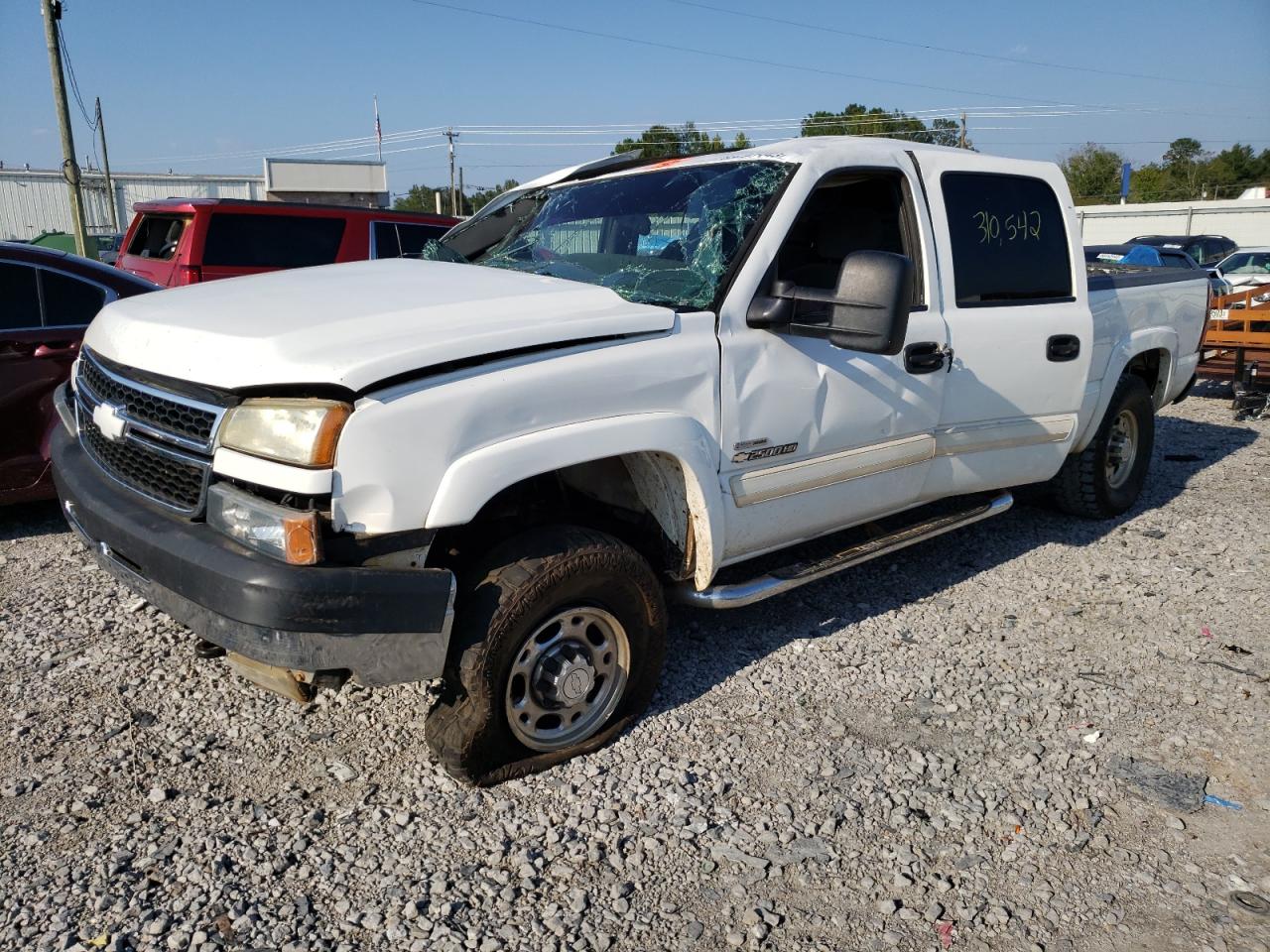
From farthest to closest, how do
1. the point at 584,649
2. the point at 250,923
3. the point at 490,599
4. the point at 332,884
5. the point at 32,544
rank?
the point at 32,544
the point at 584,649
the point at 490,599
the point at 332,884
the point at 250,923

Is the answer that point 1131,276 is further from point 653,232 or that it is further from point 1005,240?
point 653,232

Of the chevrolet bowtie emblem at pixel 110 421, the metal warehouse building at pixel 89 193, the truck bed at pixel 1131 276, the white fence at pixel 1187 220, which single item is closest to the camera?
the chevrolet bowtie emblem at pixel 110 421

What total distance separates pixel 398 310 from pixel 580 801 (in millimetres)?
1608

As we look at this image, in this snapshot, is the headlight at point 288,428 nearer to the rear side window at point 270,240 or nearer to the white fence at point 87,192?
the rear side window at point 270,240

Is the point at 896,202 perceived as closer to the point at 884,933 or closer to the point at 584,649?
the point at 584,649

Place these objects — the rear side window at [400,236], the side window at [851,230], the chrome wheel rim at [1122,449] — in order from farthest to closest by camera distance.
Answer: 1. the rear side window at [400,236]
2. the chrome wheel rim at [1122,449]
3. the side window at [851,230]

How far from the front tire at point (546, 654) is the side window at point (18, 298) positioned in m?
3.67

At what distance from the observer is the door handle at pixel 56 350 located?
5.03 meters

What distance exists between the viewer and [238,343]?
264 centimetres

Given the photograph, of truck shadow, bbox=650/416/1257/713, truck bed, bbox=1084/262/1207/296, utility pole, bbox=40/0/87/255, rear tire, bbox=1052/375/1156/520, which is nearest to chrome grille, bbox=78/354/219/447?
truck shadow, bbox=650/416/1257/713

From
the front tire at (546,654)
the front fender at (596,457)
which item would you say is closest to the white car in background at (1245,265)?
the front fender at (596,457)

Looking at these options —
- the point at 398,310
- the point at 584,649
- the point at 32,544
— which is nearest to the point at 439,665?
the point at 584,649

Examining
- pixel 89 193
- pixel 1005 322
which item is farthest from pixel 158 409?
pixel 89 193

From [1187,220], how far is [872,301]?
40.0m
